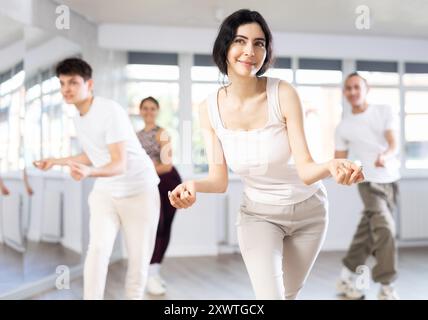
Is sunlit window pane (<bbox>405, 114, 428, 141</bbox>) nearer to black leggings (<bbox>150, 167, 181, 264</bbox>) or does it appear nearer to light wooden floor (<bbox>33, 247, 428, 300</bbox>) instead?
light wooden floor (<bbox>33, 247, 428, 300</bbox>)

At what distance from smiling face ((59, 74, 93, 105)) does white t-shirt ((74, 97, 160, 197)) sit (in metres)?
0.04

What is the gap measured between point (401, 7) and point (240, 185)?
1.60 meters

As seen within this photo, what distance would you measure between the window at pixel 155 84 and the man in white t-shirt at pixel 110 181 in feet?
0.28

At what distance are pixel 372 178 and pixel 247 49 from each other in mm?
1247

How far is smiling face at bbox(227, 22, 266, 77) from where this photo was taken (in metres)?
1.24

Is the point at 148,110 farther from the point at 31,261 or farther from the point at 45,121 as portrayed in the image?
the point at 31,261

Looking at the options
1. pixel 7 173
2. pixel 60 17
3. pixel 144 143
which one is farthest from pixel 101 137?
pixel 7 173

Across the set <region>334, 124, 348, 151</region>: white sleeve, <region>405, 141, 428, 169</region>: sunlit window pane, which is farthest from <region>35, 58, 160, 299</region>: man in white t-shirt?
<region>405, 141, 428, 169</region>: sunlit window pane

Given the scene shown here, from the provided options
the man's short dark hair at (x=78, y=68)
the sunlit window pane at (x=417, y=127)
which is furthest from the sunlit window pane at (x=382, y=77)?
the man's short dark hair at (x=78, y=68)

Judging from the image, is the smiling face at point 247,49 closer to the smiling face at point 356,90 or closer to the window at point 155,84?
the window at point 155,84

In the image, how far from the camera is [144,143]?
1.84 metres

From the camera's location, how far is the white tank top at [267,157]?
1211 mm

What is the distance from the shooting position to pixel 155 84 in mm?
1834

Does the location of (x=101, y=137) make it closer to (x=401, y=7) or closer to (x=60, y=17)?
(x=60, y=17)
